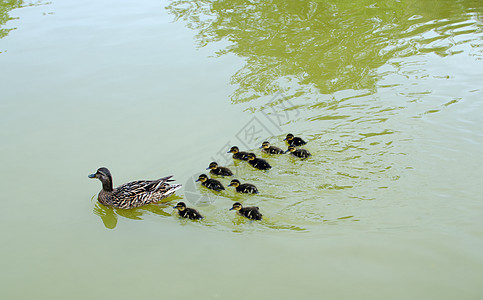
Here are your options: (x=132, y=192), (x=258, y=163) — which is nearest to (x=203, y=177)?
(x=258, y=163)

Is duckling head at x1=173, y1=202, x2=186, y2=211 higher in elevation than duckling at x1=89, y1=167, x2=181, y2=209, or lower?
lower

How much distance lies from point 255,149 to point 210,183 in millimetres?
757

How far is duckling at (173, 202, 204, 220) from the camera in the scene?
13.9ft

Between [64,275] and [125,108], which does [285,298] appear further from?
[125,108]

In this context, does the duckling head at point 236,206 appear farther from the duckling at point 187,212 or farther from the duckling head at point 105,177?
the duckling head at point 105,177

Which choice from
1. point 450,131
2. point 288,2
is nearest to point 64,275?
point 450,131

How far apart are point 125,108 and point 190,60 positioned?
1556 mm

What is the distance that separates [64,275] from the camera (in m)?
3.72

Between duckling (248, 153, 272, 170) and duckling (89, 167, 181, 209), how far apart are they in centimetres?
81

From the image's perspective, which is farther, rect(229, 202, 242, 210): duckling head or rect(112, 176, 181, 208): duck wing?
rect(112, 176, 181, 208): duck wing

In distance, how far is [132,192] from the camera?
4566mm

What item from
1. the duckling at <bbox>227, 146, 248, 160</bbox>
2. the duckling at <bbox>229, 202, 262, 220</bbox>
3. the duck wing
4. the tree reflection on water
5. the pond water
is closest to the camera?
the pond water

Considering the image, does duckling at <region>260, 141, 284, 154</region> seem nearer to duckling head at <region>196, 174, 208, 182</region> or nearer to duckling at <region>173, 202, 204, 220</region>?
duckling head at <region>196, 174, 208, 182</region>

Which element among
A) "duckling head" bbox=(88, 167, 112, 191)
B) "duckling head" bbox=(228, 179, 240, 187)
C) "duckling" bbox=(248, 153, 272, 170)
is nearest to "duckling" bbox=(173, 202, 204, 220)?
"duckling head" bbox=(228, 179, 240, 187)
